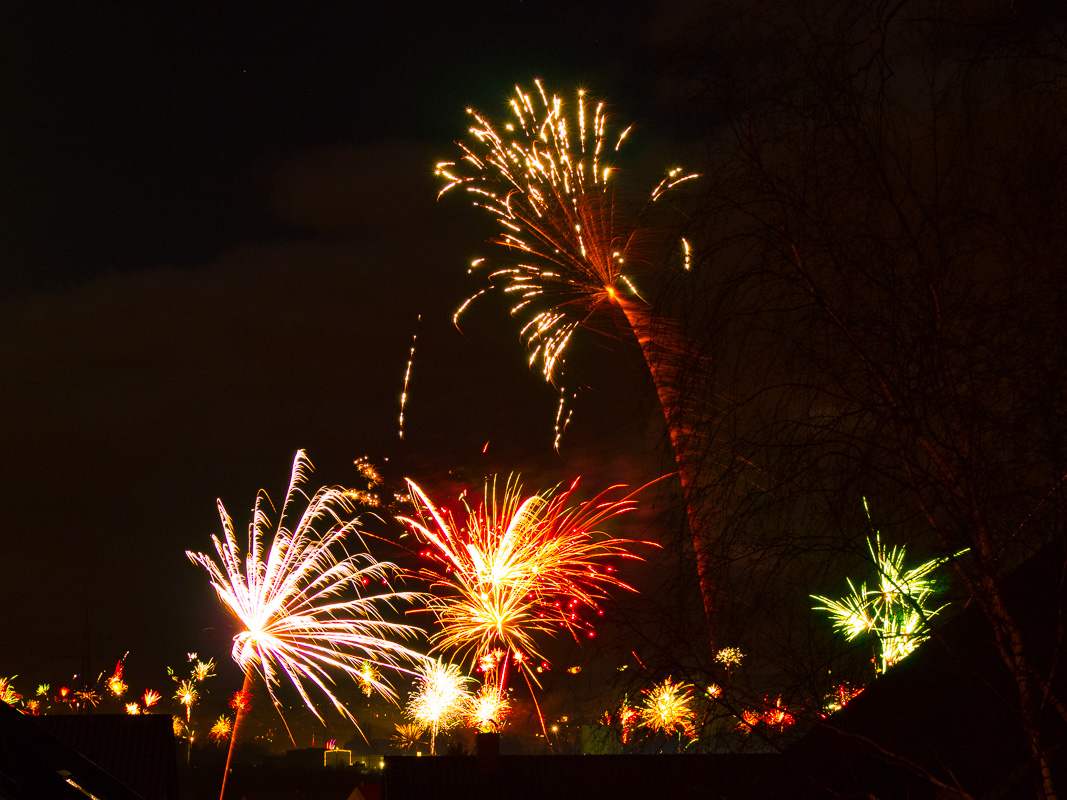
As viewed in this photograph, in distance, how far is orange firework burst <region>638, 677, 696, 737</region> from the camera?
4730 millimetres

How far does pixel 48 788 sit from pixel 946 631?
14.2 ft

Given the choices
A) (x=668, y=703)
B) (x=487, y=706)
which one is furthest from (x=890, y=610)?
(x=487, y=706)

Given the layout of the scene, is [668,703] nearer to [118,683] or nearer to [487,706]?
[487,706]

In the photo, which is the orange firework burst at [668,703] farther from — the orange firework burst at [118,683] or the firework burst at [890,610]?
the orange firework burst at [118,683]

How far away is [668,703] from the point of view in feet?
15.3

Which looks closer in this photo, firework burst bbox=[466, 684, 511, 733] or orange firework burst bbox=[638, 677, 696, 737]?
orange firework burst bbox=[638, 677, 696, 737]

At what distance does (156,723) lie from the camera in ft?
72.2

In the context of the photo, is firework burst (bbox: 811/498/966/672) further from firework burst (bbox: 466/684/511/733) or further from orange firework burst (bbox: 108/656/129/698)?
orange firework burst (bbox: 108/656/129/698)

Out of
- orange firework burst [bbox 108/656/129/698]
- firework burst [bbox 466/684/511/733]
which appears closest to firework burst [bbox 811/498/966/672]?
firework burst [bbox 466/684/511/733]

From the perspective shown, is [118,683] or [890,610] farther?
[118,683]

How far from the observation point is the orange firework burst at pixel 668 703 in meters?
4.73

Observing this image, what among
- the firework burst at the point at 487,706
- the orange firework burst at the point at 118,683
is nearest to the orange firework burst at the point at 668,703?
the firework burst at the point at 487,706

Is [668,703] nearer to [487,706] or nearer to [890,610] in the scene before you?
[890,610]

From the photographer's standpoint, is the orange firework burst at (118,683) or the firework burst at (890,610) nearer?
the firework burst at (890,610)
